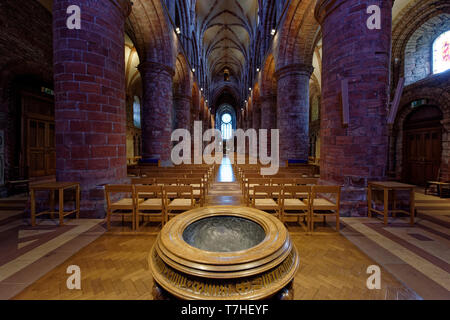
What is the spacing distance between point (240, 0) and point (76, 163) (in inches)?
890

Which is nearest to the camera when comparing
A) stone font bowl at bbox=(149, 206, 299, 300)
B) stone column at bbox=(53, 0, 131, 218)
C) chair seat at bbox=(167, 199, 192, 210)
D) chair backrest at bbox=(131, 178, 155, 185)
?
stone font bowl at bbox=(149, 206, 299, 300)

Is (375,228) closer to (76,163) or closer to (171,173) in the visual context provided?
(171,173)

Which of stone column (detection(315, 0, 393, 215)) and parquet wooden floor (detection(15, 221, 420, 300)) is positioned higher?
stone column (detection(315, 0, 393, 215))

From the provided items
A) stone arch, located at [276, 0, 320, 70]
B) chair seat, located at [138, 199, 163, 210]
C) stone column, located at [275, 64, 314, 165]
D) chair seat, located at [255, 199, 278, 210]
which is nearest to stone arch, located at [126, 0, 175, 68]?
stone arch, located at [276, 0, 320, 70]

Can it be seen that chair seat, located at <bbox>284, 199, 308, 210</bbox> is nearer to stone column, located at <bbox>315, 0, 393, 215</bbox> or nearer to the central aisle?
stone column, located at <bbox>315, 0, 393, 215</bbox>

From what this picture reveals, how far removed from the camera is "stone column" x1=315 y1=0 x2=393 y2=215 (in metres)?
4.38

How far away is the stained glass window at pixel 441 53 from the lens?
24.6ft

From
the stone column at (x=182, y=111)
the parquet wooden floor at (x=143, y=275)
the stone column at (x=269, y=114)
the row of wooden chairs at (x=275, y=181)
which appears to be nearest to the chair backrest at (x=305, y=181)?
the row of wooden chairs at (x=275, y=181)

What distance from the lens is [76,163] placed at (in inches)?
167

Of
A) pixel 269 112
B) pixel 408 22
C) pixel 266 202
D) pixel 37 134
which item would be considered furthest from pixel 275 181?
pixel 269 112

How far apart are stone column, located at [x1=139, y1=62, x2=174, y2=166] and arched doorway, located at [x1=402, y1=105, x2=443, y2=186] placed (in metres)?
11.0

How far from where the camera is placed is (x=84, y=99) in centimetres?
426

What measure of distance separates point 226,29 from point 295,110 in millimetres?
20976

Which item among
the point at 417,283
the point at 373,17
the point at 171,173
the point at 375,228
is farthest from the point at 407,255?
the point at 171,173
